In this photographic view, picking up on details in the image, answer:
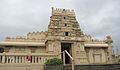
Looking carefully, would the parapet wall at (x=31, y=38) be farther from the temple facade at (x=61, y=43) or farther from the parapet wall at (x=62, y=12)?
the parapet wall at (x=62, y=12)

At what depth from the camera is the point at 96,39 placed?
37250 mm

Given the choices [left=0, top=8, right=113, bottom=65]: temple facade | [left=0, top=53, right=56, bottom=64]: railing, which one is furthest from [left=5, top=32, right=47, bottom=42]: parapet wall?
[left=0, top=53, right=56, bottom=64]: railing

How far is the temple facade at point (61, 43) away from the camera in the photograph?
98.6 ft

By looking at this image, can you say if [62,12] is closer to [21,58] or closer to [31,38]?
[31,38]

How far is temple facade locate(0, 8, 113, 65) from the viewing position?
98.6ft

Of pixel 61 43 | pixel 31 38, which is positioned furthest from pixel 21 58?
pixel 31 38

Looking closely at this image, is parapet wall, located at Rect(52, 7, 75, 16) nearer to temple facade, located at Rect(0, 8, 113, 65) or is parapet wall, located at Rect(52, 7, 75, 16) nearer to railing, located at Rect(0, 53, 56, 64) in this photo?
temple facade, located at Rect(0, 8, 113, 65)

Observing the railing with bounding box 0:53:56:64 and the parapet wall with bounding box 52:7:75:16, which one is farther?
the parapet wall with bounding box 52:7:75:16

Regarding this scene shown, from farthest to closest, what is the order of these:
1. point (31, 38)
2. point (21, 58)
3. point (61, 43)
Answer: point (31, 38)
point (61, 43)
point (21, 58)

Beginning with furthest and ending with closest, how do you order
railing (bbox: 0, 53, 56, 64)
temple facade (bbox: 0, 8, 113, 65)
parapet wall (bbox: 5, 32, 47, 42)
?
parapet wall (bbox: 5, 32, 47, 42)
temple facade (bbox: 0, 8, 113, 65)
railing (bbox: 0, 53, 56, 64)

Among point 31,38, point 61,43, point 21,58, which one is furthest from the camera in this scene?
point 31,38

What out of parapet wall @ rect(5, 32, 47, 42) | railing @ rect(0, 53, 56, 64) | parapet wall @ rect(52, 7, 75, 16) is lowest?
railing @ rect(0, 53, 56, 64)

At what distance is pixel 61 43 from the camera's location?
100 ft

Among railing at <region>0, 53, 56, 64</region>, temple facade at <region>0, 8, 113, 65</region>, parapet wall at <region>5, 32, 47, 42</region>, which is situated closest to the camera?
railing at <region>0, 53, 56, 64</region>
